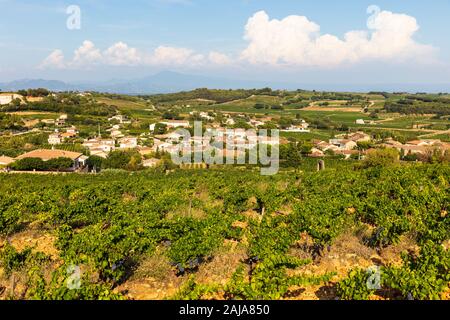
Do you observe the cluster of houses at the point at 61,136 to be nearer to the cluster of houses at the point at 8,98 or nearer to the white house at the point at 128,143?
the white house at the point at 128,143

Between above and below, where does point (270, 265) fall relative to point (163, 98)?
below

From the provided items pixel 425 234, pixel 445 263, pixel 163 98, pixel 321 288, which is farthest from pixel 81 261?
pixel 163 98

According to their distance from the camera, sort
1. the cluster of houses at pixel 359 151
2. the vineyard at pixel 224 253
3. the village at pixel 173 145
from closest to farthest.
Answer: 1. the vineyard at pixel 224 253
2. the village at pixel 173 145
3. the cluster of houses at pixel 359 151

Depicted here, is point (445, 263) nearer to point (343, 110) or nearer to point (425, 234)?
point (425, 234)

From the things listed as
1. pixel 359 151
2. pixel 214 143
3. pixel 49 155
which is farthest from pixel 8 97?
pixel 359 151

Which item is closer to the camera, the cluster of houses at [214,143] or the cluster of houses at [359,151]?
the cluster of houses at [214,143]

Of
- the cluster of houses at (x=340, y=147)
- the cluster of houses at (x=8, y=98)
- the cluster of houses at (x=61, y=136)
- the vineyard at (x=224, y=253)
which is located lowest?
the cluster of houses at (x=340, y=147)

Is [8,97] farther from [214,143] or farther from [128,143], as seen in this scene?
[214,143]

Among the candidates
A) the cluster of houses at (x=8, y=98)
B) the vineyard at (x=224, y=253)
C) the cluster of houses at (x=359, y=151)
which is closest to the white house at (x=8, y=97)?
the cluster of houses at (x=8, y=98)

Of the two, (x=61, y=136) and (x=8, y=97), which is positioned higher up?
(x=8, y=97)

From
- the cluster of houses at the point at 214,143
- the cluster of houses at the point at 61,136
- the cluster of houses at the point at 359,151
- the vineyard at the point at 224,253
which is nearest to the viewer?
the vineyard at the point at 224,253

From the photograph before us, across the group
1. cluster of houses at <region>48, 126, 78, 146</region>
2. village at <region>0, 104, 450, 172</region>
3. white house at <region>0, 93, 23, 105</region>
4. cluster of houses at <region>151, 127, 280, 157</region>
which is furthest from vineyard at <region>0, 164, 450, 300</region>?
white house at <region>0, 93, 23, 105</region>
